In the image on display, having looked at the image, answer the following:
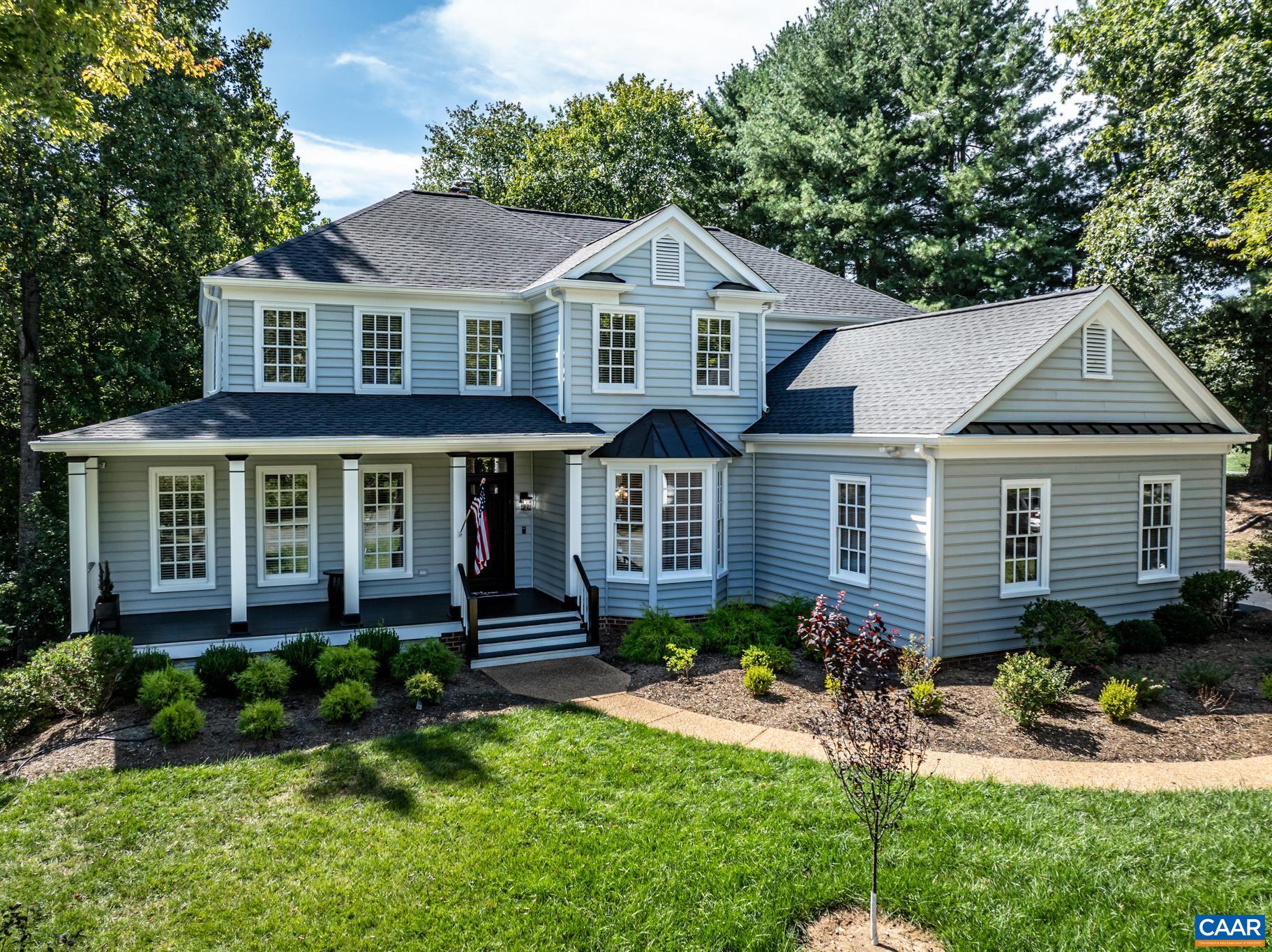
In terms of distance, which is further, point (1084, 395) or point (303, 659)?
point (1084, 395)

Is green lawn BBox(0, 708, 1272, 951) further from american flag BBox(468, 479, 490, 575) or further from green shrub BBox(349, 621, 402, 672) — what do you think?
american flag BBox(468, 479, 490, 575)

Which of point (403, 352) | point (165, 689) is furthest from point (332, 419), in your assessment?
point (165, 689)

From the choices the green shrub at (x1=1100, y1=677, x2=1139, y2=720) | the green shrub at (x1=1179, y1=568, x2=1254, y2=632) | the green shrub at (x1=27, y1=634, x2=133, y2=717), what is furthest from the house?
the green shrub at (x1=1100, y1=677, x2=1139, y2=720)

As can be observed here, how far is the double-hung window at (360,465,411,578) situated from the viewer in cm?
1455

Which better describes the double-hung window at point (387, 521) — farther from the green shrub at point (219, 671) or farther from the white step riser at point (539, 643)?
the green shrub at point (219, 671)

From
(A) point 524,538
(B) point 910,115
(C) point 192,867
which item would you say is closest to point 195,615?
(A) point 524,538

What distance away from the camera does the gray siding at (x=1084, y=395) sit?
1209 cm

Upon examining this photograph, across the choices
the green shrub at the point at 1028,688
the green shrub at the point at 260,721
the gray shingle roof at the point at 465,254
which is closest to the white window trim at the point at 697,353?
the gray shingle roof at the point at 465,254

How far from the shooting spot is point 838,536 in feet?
44.0

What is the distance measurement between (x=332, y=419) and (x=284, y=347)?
7.64 ft

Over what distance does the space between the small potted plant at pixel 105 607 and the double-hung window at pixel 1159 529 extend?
17361 mm

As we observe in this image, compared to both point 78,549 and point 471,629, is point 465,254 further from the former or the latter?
point 78,549

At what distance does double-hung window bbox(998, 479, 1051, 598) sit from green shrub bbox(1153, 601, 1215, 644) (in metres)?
2.71

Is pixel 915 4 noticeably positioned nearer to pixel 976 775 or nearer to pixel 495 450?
pixel 495 450
